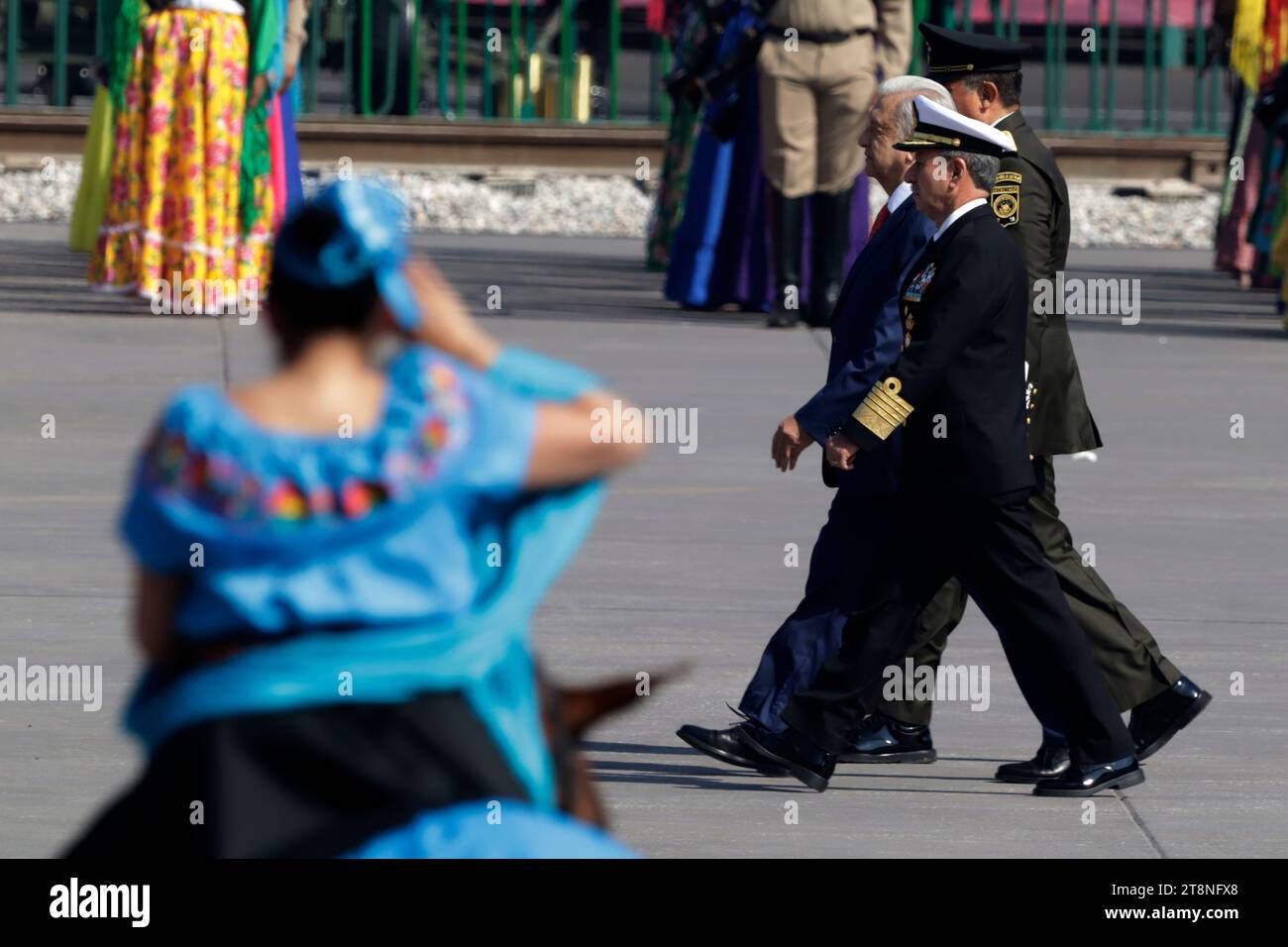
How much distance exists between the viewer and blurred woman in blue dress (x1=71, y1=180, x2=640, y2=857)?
3000 mm

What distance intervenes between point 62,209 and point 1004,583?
14230 millimetres

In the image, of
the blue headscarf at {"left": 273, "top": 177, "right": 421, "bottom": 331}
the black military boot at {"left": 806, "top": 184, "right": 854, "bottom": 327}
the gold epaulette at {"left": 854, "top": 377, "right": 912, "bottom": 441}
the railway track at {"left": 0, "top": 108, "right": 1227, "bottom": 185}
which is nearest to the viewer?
the blue headscarf at {"left": 273, "top": 177, "right": 421, "bottom": 331}

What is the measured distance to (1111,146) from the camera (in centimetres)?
2008

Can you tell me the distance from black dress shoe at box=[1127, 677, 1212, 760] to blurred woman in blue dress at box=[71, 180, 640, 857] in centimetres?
326

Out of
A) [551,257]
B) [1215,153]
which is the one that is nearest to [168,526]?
[551,257]

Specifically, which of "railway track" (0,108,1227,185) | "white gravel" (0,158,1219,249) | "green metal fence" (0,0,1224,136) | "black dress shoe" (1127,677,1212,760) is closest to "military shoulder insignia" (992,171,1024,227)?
"black dress shoe" (1127,677,1212,760)

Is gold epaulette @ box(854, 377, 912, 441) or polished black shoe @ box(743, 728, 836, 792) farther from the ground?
gold epaulette @ box(854, 377, 912, 441)

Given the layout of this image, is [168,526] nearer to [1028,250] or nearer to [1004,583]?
[1004,583]

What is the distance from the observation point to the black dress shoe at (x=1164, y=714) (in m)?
6.18

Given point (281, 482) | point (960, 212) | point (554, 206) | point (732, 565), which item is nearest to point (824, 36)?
point (732, 565)

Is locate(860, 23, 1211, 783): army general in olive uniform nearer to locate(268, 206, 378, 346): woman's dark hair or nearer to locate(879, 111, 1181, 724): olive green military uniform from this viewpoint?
locate(879, 111, 1181, 724): olive green military uniform

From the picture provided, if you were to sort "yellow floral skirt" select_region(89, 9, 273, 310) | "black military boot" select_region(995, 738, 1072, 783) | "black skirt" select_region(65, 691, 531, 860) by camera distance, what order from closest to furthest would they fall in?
"black skirt" select_region(65, 691, 531, 860), "black military boot" select_region(995, 738, 1072, 783), "yellow floral skirt" select_region(89, 9, 273, 310)

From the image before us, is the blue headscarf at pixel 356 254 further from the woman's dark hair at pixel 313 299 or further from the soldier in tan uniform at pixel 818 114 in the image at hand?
the soldier in tan uniform at pixel 818 114

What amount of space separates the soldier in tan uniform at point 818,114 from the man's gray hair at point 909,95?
6.91m
